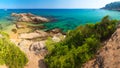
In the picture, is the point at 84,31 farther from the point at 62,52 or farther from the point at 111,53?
the point at 111,53

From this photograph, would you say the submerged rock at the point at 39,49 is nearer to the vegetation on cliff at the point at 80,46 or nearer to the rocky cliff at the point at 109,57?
the vegetation on cliff at the point at 80,46

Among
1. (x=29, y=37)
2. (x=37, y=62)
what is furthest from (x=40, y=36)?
(x=37, y=62)

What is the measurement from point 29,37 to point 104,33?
22.0 m

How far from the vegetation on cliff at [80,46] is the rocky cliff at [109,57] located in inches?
32.0

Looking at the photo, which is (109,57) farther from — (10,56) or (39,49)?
(39,49)

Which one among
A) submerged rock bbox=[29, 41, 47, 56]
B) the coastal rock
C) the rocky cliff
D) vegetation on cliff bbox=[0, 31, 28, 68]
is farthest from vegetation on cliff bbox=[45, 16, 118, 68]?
the coastal rock

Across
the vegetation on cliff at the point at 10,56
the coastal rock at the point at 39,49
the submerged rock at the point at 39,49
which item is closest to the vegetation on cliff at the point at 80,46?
the vegetation on cliff at the point at 10,56

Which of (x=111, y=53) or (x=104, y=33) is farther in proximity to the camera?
(x=104, y=33)

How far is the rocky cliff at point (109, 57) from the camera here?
1105 centimetres

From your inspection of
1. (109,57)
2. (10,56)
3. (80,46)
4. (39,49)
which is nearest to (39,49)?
(39,49)

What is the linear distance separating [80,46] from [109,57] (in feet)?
12.1

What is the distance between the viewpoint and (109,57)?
37.8 ft

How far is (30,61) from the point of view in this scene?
54.4 ft

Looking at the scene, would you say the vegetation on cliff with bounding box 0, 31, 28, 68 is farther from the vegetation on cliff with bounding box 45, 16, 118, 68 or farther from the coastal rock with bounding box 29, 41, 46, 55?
the coastal rock with bounding box 29, 41, 46, 55
